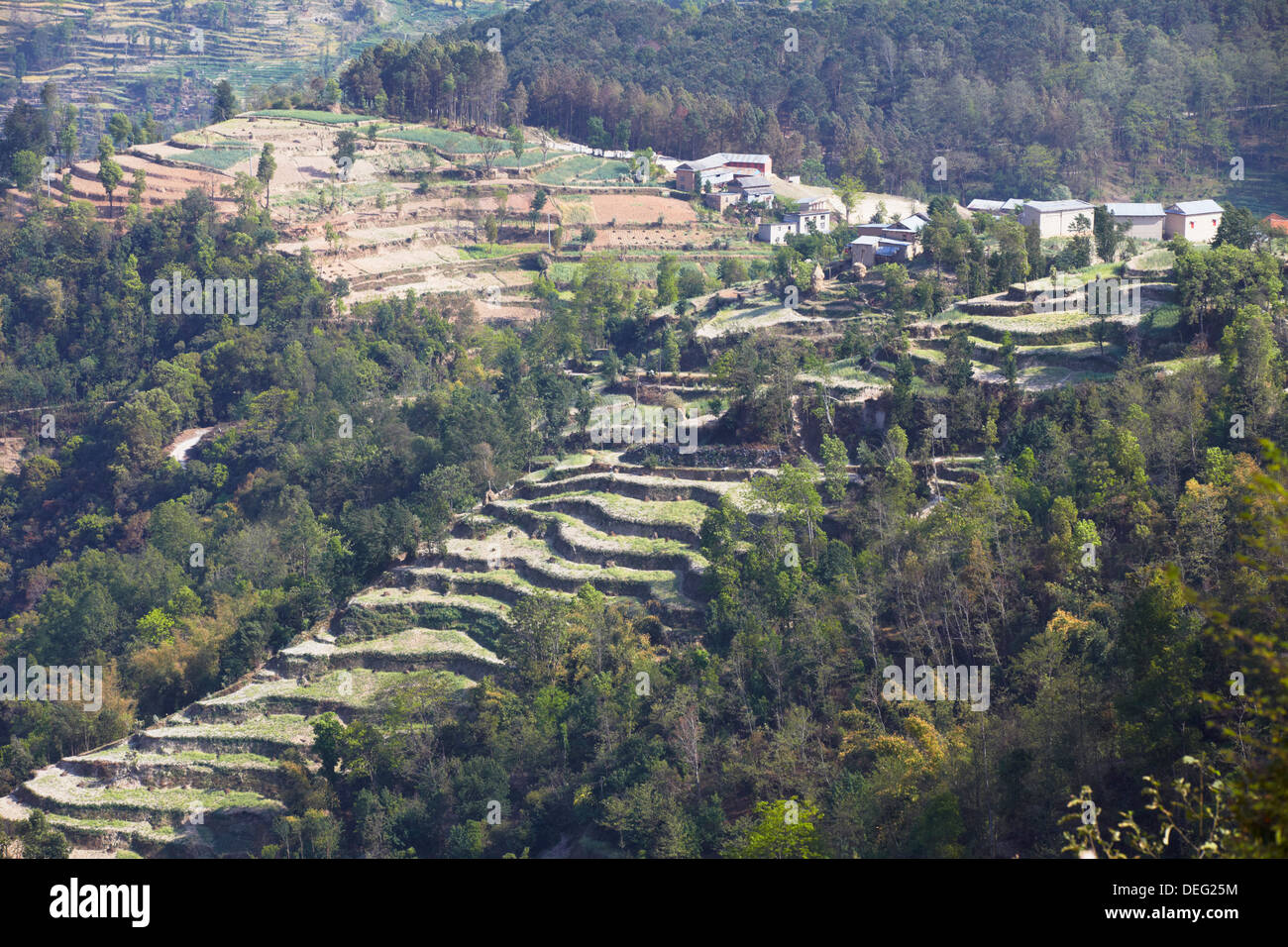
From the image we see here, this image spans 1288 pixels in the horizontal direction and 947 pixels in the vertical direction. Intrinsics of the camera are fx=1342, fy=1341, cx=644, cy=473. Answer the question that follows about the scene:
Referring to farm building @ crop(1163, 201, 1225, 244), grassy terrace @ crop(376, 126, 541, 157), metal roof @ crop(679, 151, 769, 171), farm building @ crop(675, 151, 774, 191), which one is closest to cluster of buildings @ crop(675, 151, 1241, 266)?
farm building @ crop(1163, 201, 1225, 244)

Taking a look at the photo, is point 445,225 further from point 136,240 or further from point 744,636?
point 744,636

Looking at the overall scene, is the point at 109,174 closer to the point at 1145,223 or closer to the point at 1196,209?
the point at 1145,223

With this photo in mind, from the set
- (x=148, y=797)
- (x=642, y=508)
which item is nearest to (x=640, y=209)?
(x=642, y=508)

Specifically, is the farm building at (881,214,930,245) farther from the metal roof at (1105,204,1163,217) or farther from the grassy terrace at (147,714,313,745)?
the grassy terrace at (147,714,313,745)

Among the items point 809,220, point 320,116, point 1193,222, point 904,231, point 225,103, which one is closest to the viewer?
point 1193,222
